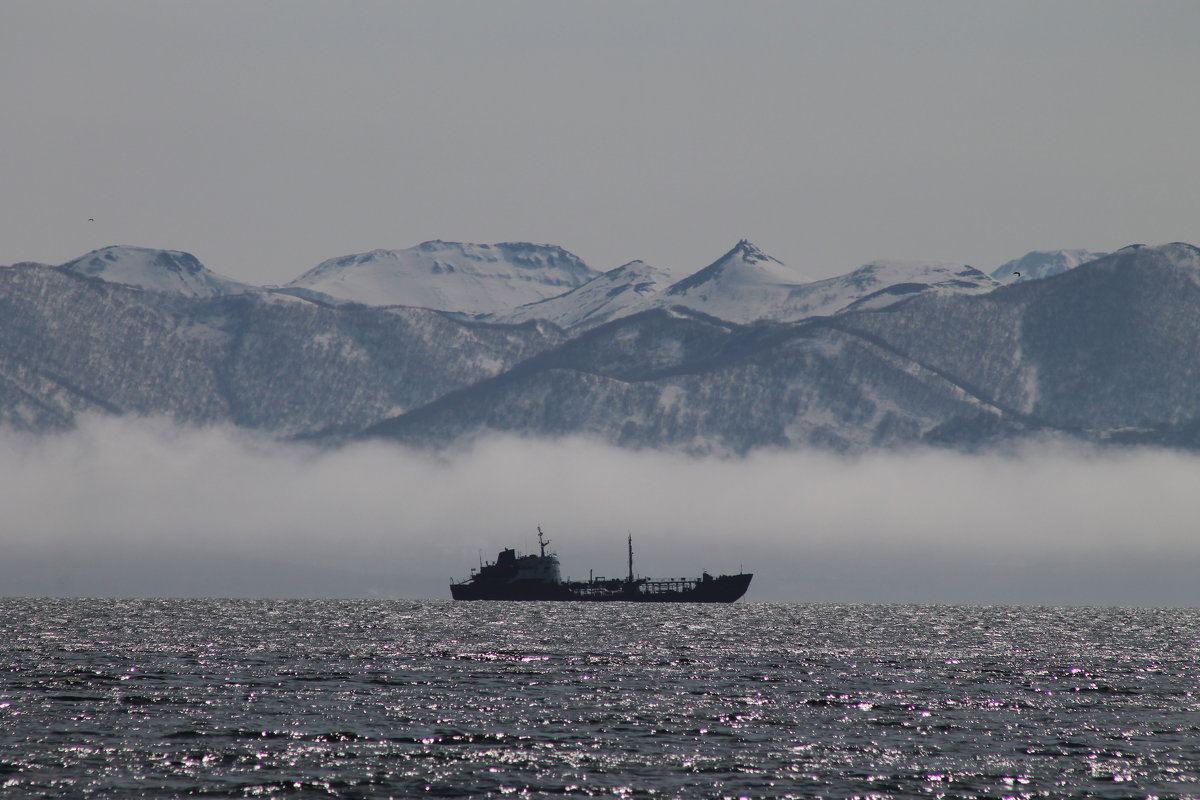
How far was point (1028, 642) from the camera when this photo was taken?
621 ft

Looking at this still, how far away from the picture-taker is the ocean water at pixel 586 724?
62562 mm

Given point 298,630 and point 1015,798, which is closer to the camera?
point 1015,798

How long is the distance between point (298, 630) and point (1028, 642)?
93899 millimetres

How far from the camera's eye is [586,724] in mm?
81250

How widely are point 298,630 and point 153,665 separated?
71.9m

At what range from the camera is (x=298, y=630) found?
631 feet

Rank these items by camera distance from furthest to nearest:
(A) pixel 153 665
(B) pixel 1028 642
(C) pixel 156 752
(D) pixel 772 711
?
(B) pixel 1028 642 < (A) pixel 153 665 < (D) pixel 772 711 < (C) pixel 156 752

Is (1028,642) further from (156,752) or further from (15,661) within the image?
(156,752)

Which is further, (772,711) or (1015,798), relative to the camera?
(772,711)

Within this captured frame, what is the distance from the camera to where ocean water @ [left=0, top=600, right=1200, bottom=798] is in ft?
205

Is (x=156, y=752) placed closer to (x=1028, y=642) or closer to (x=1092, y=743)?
(x=1092, y=743)

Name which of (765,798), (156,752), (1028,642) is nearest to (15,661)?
(156,752)

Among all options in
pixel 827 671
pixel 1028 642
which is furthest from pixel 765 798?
pixel 1028 642

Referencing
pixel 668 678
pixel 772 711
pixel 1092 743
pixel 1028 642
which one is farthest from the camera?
pixel 1028 642
